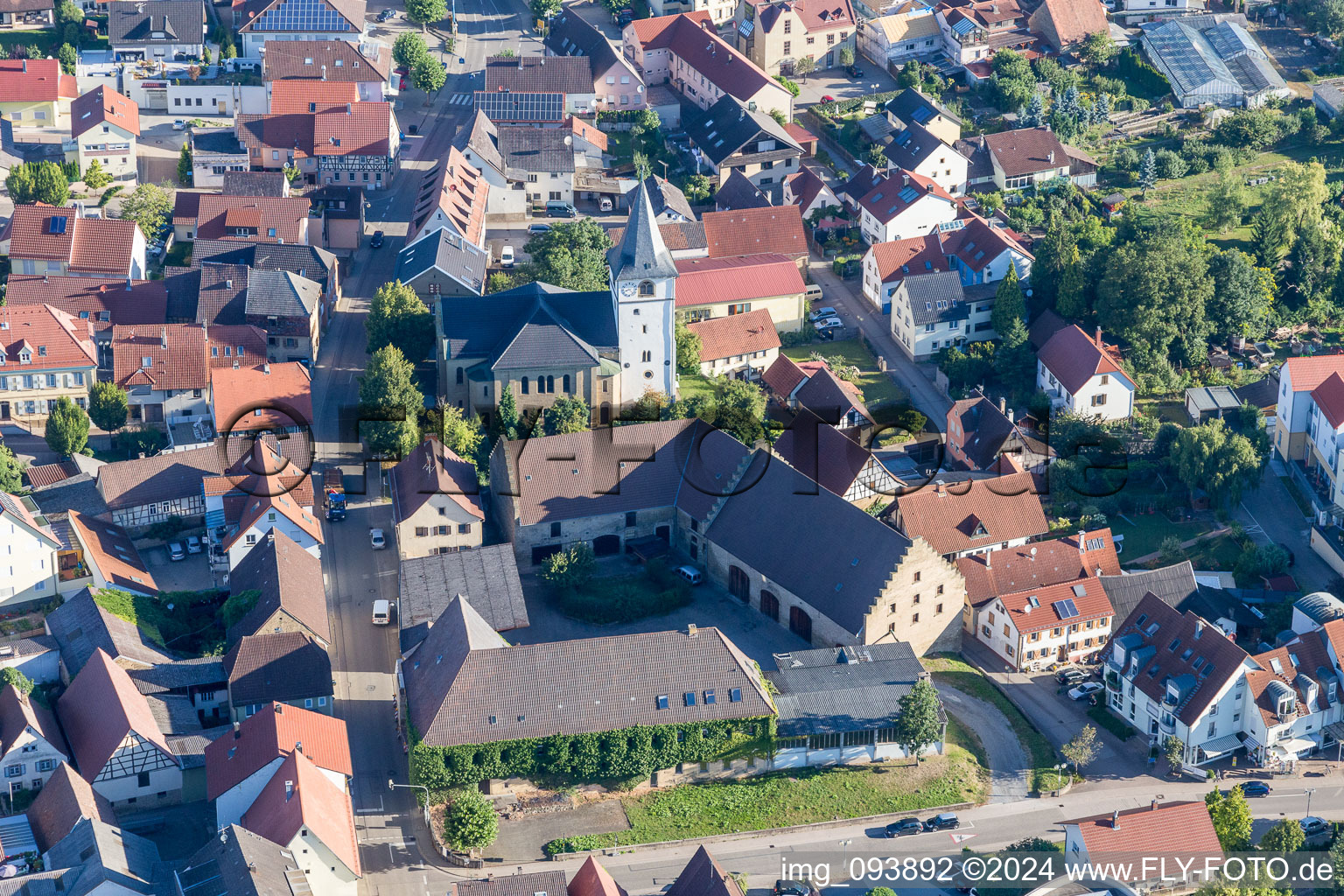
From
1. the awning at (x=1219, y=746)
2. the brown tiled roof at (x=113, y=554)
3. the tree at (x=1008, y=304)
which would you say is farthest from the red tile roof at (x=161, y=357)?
the awning at (x=1219, y=746)

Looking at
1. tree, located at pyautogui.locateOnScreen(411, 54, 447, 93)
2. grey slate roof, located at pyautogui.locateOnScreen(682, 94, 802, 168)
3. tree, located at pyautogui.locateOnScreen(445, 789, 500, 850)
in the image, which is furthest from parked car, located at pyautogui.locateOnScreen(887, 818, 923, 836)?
tree, located at pyautogui.locateOnScreen(411, 54, 447, 93)

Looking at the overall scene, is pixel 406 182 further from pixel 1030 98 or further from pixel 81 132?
pixel 1030 98

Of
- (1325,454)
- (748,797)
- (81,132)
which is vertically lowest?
(748,797)

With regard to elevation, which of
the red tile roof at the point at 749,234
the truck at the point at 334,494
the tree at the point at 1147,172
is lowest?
the truck at the point at 334,494

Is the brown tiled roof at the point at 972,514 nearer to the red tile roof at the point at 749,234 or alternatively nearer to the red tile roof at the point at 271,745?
the red tile roof at the point at 749,234

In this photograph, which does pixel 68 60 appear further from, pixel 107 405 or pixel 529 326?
pixel 529 326

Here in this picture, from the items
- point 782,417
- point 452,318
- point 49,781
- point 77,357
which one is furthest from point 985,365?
point 49,781

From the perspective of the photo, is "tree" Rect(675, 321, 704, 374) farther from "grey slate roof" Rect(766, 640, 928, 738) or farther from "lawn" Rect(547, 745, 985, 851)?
"lawn" Rect(547, 745, 985, 851)
